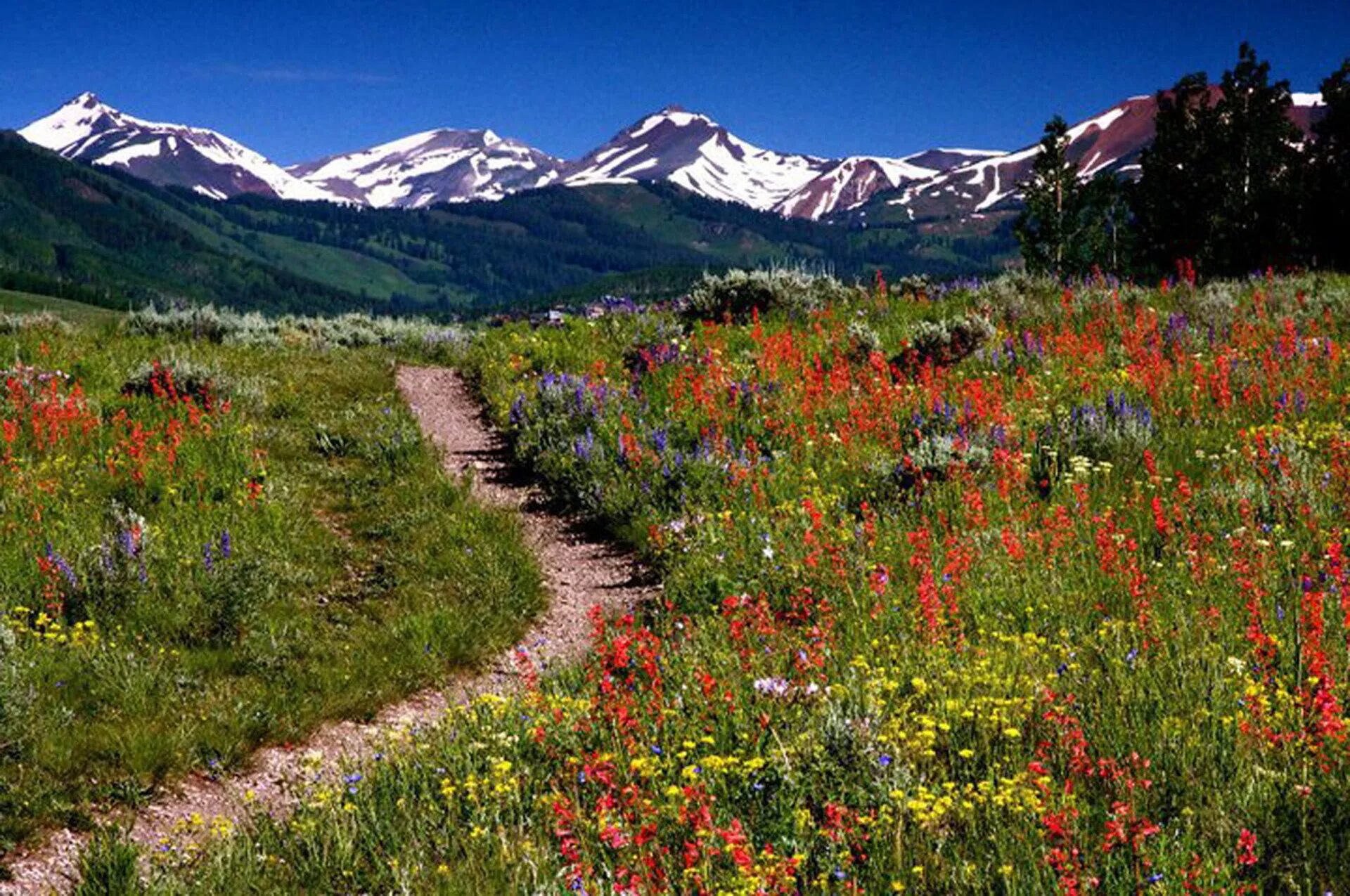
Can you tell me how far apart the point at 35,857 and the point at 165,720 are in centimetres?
123

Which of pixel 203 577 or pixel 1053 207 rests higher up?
pixel 1053 207

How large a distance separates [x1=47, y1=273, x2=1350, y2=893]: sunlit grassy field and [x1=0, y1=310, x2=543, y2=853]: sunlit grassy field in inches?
40.9

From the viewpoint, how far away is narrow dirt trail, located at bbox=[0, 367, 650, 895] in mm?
4617

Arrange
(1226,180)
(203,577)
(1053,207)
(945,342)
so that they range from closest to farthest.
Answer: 1. (203,577)
2. (945,342)
3. (1053,207)
4. (1226,180)

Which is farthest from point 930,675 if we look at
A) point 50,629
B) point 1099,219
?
point 1099,219

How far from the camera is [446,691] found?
646cm

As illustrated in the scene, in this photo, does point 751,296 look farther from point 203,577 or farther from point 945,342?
point 203,577

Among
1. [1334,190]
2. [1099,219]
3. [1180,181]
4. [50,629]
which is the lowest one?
[50,629]

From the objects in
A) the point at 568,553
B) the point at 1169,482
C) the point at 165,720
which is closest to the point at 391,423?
the point at 568,553

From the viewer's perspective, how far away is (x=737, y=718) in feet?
15.7

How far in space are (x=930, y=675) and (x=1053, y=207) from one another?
1410 inches

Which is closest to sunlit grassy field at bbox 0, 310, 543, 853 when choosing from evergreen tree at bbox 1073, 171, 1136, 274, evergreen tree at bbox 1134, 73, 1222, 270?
evergreen tree at bbox 1073, 171, 1136, 274

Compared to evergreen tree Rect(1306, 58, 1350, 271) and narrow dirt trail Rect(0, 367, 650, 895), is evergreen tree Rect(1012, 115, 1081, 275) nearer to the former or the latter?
evergreen tree Rect(1306, 58, 1350, 271)

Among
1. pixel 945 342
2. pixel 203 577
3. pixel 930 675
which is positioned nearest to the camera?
pixel 930 675
